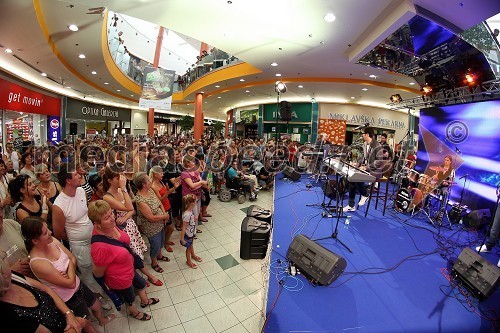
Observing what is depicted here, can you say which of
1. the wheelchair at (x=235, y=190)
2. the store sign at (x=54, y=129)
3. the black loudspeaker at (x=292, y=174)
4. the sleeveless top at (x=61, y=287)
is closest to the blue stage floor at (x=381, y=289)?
the sleeveless top at (x=61, y=287)

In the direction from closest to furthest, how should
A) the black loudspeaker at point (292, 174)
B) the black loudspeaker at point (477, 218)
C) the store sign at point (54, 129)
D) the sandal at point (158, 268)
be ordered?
the sandal at point (158, 268)
the black loudspeaker at point (477, 218)
the black loudspeaker at point (292, 174)
the store sign at point (54, 129)

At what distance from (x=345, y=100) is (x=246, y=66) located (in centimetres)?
691

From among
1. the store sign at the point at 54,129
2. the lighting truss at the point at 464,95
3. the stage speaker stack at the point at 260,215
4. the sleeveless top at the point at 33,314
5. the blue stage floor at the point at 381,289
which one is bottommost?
the blue stage floor at the point at 381,289

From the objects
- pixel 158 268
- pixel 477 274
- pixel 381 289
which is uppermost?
pixel 477 274

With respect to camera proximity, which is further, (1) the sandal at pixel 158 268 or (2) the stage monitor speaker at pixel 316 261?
(1) the sandal at pixel 158 268

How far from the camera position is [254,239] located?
2344 mm

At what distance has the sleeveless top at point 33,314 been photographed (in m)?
1.13

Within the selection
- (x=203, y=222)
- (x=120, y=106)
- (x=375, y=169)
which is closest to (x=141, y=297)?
(x=203, y=222)

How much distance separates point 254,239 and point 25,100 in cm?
1247

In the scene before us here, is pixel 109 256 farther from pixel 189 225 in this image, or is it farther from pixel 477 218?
pixel 477 218

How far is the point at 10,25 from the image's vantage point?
461 centimetres

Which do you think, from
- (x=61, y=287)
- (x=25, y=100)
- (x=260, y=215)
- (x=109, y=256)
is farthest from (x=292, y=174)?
(x=25, y=100)

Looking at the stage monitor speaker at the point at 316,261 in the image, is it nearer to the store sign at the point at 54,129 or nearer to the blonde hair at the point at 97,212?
the blonde hair at the point at 97,212

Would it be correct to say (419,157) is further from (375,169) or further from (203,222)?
(203,222)
